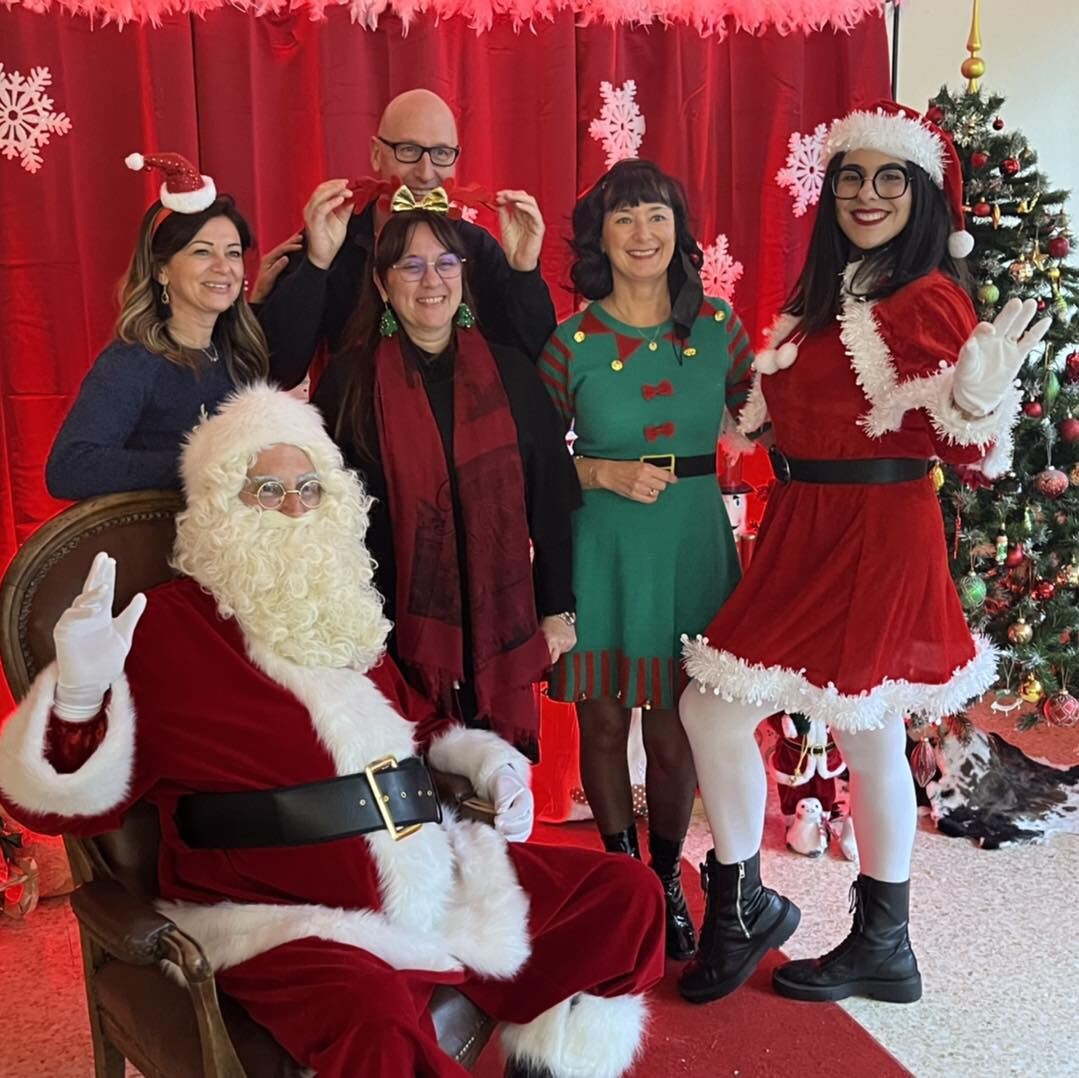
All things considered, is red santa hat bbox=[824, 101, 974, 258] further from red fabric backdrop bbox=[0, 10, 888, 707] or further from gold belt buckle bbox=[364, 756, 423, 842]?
gold belt buckle bbox=[364, 756, 423, 842]

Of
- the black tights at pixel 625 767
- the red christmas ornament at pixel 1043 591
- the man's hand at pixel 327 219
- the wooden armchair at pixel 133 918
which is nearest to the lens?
the wooden armchair at pixel 133 918

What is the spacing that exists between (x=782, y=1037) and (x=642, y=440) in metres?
1.25

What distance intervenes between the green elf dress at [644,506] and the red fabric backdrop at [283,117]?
35.2 inches

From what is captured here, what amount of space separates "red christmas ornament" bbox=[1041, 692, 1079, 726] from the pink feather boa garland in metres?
1.99

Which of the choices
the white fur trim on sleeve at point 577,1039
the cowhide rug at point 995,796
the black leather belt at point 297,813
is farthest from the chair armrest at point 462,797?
the cowhide rug at point 995,796

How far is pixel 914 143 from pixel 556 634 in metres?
1.17

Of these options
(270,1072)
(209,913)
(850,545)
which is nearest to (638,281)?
(850,545)

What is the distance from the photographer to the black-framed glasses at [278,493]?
6.29 ft

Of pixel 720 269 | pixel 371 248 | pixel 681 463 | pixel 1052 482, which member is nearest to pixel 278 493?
pixel 371 248

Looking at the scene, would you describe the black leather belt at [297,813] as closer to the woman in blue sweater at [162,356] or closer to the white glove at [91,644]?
the white glove at [91,644]

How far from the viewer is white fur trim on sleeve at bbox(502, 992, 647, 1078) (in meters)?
1.76

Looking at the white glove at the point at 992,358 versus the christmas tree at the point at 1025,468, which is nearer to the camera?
the white glove at the point at 992,358

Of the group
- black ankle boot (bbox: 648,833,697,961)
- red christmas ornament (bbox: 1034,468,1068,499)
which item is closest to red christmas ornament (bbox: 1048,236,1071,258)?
red christmas ornament (bbox: 1034,468,1068,499)

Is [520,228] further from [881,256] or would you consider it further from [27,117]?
[27,117]
